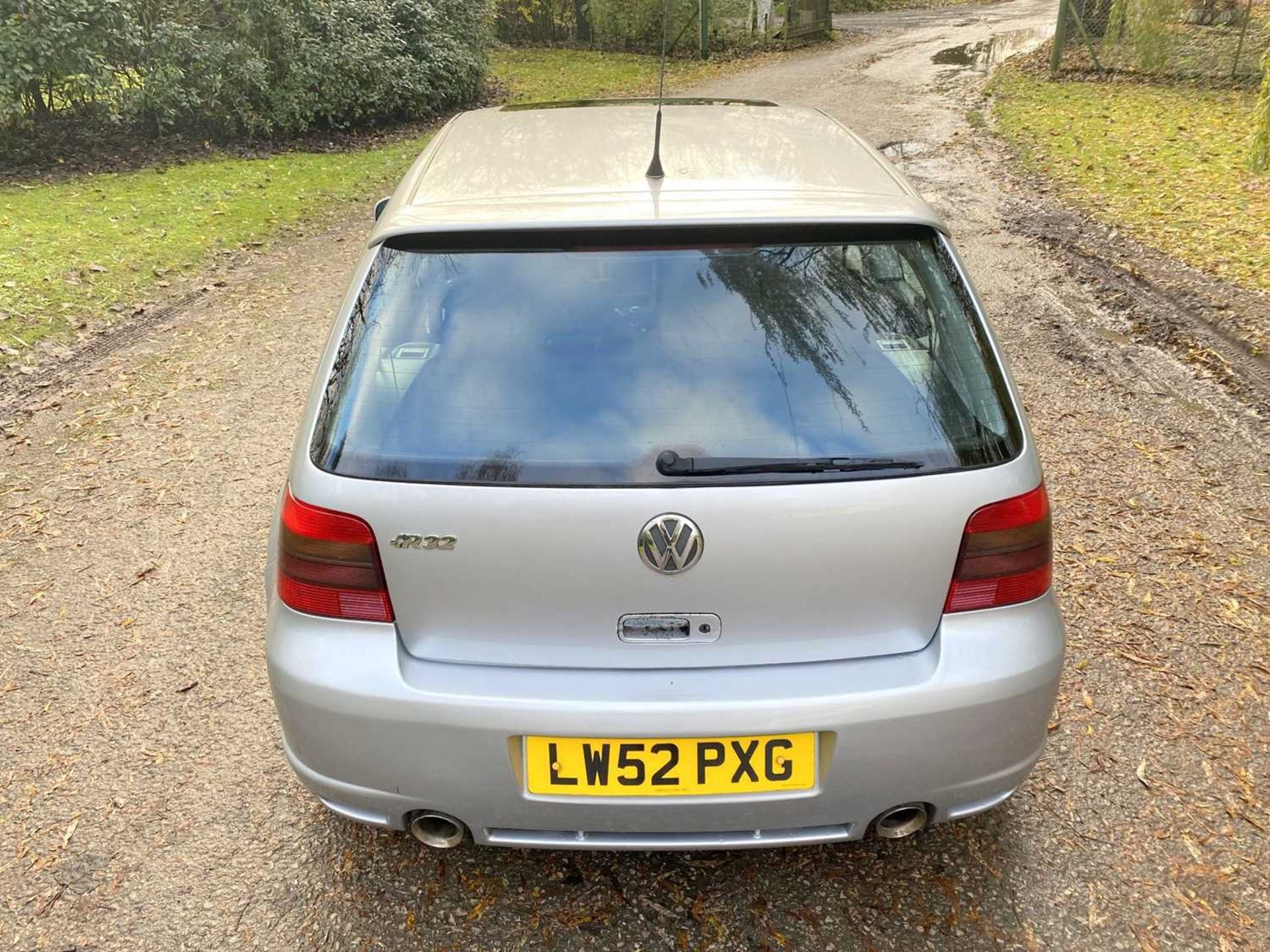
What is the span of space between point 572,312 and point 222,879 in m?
1.72

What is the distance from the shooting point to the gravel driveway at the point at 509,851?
245 cm

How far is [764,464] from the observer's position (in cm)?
204

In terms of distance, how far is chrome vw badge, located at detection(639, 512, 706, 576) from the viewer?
6.56ft

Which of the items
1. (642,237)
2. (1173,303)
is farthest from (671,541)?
(1173,303)

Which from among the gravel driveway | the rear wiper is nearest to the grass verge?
the gravel driveway

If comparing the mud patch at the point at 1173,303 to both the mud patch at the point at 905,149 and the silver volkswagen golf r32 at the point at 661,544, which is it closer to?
the mud patch at the point at 905,149

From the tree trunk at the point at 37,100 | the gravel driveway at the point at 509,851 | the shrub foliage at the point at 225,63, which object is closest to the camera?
the gravel driveway at the point at 509,851

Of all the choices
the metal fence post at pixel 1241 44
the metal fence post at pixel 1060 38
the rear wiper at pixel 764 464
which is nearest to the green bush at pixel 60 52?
the rear wiper at pixel 764 464

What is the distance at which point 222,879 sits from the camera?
258cm

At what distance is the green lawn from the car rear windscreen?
5.09 metres

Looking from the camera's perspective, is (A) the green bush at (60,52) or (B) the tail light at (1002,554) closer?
(B) the tail light at (1002,554)

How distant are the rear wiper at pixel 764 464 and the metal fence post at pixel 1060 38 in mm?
16711

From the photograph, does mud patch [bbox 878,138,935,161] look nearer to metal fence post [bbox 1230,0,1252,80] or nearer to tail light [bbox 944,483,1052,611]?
metal fence post [bbox 1230,0,1252,80]

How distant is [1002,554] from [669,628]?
730 millimetres
